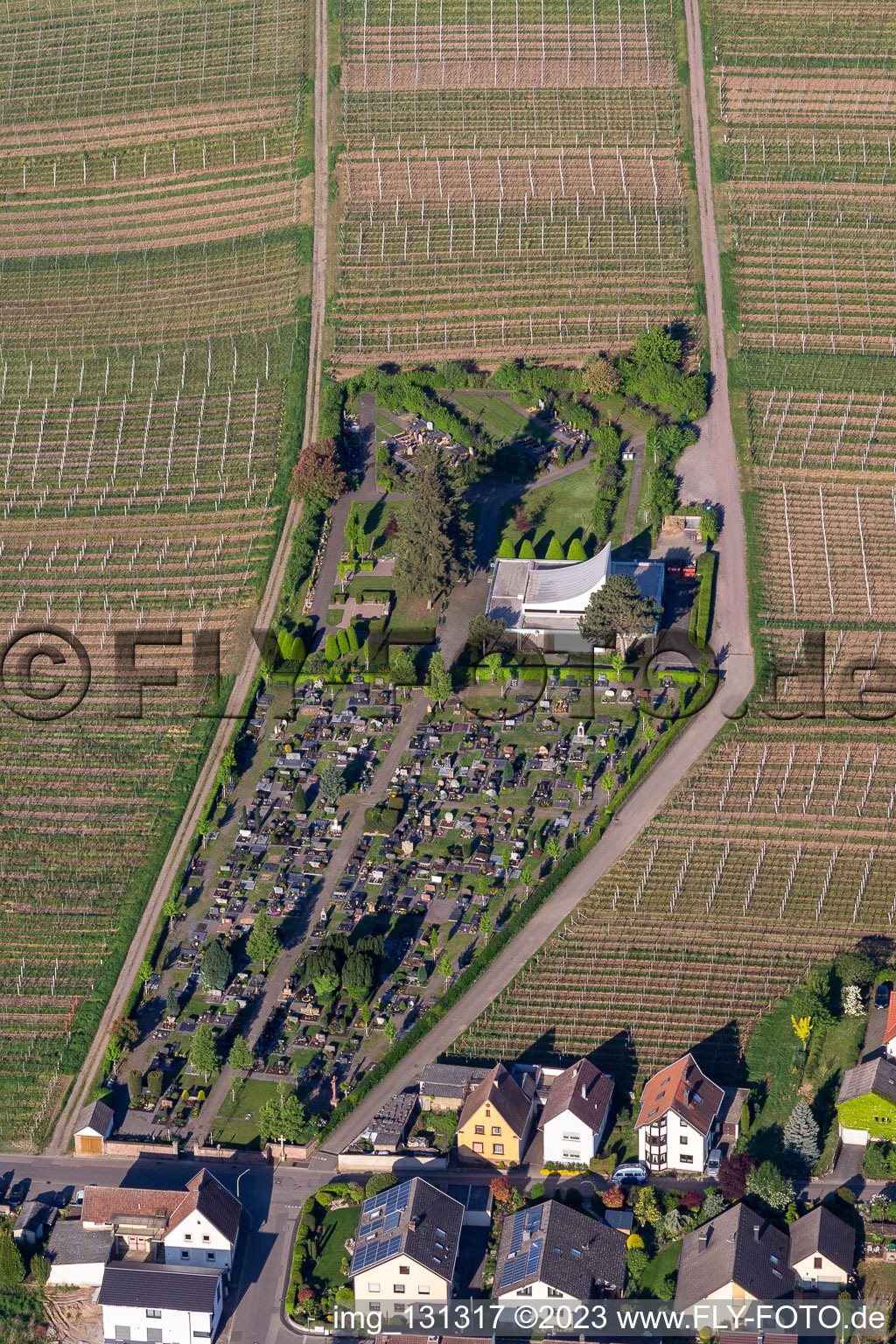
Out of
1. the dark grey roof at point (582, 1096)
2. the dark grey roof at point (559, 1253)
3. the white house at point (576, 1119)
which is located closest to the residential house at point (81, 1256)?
the dark grey roof at point (559, 1253)

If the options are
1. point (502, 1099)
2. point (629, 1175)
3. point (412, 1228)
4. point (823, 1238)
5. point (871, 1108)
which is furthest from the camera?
point (502, 1099)

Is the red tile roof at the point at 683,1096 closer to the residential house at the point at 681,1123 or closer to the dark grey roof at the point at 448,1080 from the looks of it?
the residential house at the point at 681,1123

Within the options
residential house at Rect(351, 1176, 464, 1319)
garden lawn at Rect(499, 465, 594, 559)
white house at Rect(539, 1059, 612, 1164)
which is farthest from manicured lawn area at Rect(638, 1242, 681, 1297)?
garden lawn at Rect(499, 465, 594, 559)

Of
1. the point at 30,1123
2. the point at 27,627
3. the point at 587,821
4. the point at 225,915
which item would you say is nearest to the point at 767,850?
the point at 587,821

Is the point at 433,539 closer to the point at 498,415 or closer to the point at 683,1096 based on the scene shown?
the point at 498,415

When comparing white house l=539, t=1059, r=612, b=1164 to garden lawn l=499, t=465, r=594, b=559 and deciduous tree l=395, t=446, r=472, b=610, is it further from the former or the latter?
garden lawn l=499, t=465, r=594, b=559

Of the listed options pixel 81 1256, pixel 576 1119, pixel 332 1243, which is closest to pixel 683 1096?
pixel 576 1119
